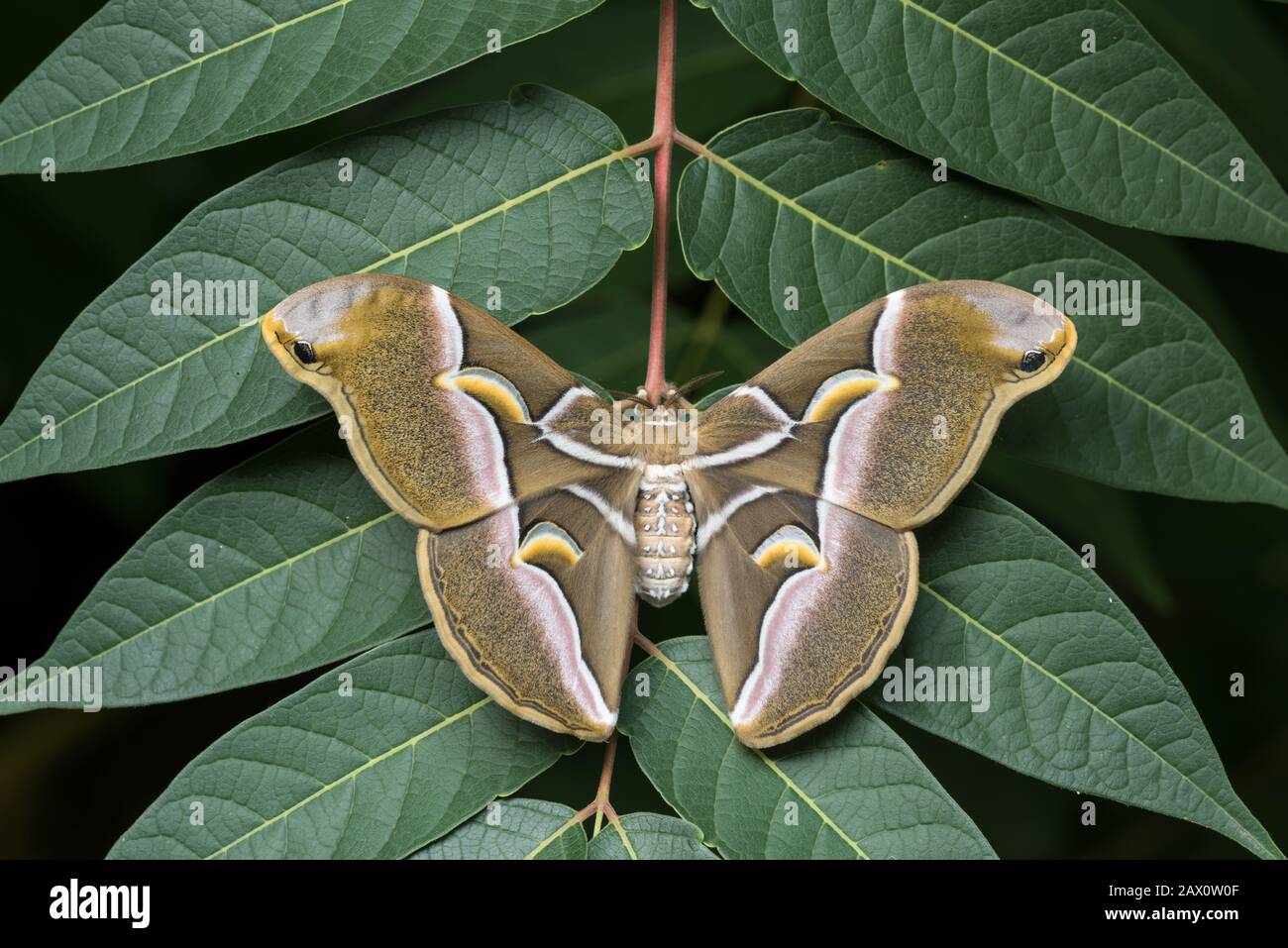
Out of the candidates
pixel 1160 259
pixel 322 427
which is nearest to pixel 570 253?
pixel 322 427

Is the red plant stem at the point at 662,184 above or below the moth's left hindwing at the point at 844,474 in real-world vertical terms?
above

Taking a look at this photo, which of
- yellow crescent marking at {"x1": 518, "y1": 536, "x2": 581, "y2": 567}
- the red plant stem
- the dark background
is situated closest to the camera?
yellow crescent marking at {"x1": 518, "y1": 536, "x2": 581, "y2": 567}

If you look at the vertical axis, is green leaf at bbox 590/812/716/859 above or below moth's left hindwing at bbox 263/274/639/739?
below

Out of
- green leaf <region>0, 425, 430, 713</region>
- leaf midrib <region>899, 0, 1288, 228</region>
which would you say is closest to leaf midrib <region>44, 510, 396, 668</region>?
green leaf <region>0, 425, 430, 713</region>

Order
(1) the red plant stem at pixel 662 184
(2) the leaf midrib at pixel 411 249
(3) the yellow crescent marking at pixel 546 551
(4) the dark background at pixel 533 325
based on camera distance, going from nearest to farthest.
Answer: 1. (2) the leaf midrib at pixel 411 249
2. (3) the yellow crescent marking at pixel 546 551
3. (1) the red plant stem at pixel 662 184
4. (4) the dark background at pixel 533 325

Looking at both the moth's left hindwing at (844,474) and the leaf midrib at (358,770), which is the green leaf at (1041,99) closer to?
the moth's left hindwing at (844,474)

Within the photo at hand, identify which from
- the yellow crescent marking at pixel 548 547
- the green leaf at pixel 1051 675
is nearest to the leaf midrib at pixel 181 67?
the yellow crescent marking at pixel 548 547

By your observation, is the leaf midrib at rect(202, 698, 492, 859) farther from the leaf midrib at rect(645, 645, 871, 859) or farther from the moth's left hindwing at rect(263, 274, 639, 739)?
the leaf midrib at rect(645, 645, 871, 859)

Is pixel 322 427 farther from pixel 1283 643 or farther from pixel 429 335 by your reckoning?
pixel 1283 643
